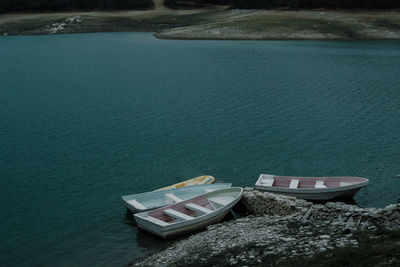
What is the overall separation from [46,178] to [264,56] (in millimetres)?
67203

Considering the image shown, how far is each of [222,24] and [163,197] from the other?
105236mm

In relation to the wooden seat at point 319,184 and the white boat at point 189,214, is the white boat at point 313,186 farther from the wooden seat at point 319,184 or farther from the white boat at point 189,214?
the white boat at point 189,214

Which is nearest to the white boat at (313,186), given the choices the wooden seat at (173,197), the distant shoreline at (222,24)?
the wooden seat at (173,197)

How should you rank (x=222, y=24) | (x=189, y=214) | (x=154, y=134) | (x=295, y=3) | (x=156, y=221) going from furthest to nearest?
1. (x=295, y=3)
2. (x=222, y=24)
3. (x=154, y=134)
4. (x=189, y=214)
5. (x=156, y=221)

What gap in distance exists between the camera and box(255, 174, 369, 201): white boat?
1191 inches

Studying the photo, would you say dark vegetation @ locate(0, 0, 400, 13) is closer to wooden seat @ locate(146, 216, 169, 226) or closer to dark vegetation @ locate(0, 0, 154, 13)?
dark vegetation @ locate(0, 0, 154, 13)

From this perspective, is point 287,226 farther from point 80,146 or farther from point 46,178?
point 80,146

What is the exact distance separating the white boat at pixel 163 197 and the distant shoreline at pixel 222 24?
A: 91848 millimetres

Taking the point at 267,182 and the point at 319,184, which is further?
the point at 267,182

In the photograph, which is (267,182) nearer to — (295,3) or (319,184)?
(319,184)

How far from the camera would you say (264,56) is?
308ft

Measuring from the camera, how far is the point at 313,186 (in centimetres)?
3134

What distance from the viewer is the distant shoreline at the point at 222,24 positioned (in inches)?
4670

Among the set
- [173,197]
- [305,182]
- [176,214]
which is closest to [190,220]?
[176,214]
